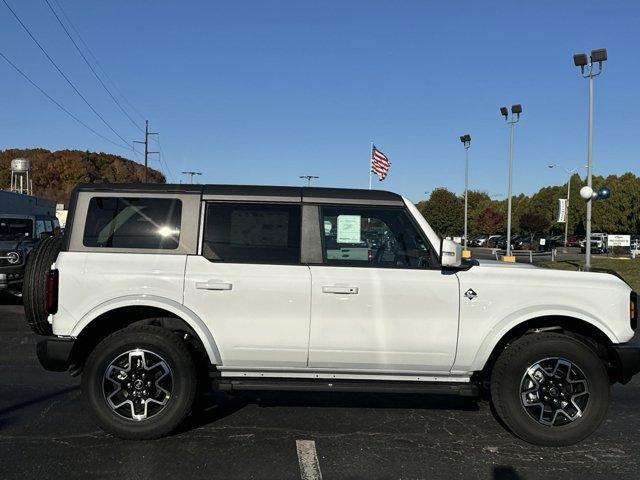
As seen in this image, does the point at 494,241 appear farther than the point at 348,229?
Yes

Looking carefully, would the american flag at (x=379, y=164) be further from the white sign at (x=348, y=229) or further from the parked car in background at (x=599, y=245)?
the parked car in background at (x=599, y=245)

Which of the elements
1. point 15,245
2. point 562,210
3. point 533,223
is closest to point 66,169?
point 533,223

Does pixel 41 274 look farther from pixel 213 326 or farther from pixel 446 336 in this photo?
pixel 446 336

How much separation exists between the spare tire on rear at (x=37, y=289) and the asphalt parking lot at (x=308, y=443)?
2.88 feet

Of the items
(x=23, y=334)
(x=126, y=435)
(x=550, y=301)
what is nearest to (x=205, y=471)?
(x=126, y=435)

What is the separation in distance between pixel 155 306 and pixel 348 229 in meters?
1.62

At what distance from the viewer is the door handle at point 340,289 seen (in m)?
4.28

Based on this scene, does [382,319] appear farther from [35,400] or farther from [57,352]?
[35,400]

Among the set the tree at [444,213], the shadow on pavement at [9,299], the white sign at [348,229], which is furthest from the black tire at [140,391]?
the tree at [444,213]

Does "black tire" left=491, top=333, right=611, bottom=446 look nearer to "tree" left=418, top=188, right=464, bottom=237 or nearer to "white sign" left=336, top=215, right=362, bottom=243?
"white sign" left=336, top=215, right=362, bottom=243

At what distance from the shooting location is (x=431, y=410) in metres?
5.27

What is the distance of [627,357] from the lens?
4344 mm

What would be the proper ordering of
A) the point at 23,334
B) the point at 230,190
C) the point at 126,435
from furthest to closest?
the point at 23,334 < the point at 230,190 < the point at 126,435

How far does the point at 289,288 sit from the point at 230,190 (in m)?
0.96
